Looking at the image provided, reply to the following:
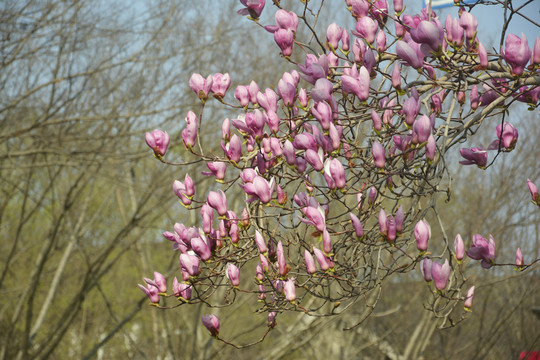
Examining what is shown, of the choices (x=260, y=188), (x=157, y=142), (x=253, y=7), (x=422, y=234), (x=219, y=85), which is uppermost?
(x=253, y=7)

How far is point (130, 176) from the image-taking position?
772 centimetres

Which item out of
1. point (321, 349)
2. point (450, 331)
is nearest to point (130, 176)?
point (321, 349)

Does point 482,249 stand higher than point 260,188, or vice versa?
point 260,188

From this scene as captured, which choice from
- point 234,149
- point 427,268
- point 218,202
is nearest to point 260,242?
point 218,202

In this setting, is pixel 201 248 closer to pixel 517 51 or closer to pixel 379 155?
pixel 379 155

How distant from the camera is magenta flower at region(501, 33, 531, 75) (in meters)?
2.02

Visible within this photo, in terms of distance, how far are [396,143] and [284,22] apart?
1.96 ft

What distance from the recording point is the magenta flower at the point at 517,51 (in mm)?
2018

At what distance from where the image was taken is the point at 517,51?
2.02 metres

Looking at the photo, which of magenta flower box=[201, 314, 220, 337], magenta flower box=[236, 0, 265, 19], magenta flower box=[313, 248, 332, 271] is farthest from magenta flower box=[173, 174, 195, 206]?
magenta flower box=[236, 0, 265, 19]

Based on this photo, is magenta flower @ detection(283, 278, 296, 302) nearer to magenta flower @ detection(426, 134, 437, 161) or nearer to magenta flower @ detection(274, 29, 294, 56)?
magenta flower @ detection(426, 134, 437, 161)

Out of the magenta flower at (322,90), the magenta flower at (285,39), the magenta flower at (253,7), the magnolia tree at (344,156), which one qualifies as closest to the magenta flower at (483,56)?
the magnolia tree at (344,156)

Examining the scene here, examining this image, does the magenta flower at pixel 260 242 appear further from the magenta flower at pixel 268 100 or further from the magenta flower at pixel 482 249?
the magenta flower at pixel 482 249

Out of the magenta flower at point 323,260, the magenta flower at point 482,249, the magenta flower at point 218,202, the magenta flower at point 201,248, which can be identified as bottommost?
the magenta flower at point 482,249
